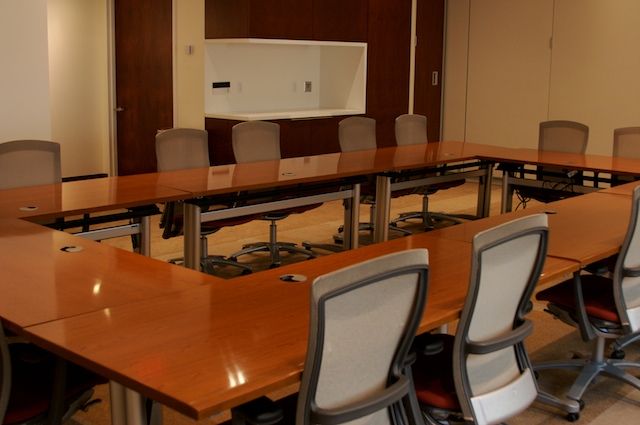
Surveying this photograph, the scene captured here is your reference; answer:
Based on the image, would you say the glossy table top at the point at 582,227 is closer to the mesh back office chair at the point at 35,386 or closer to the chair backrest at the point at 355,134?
the mesh back office chair at the point at 35,386

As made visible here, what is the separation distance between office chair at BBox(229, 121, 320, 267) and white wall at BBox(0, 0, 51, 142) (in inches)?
61.9

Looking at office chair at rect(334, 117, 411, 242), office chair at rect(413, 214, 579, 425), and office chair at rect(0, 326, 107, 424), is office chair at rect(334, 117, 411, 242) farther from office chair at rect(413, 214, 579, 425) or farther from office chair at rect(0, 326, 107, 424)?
office chair at rect(0, 326, 107, 424)

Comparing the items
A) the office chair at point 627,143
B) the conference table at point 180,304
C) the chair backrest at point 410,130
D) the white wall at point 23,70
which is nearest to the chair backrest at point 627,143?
the office chair at point 627,143

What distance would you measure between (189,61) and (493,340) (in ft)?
21.0

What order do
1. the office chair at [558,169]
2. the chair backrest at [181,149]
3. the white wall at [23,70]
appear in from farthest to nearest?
the office chair at [558,169] → the white wall at [23,70] → the chair backrest at [181,149]

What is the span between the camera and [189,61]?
862 centimetres

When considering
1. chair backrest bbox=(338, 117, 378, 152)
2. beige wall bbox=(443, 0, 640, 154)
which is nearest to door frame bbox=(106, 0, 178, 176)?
chair backrest bbox=(338, 117, 378, 152)

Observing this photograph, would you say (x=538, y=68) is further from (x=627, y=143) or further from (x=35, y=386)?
(x=35, y=386)

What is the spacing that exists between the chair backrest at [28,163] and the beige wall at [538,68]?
21.6 feet

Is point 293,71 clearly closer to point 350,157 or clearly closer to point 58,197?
point 350,157

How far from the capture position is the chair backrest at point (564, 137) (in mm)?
7223

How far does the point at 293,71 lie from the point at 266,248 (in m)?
3.40

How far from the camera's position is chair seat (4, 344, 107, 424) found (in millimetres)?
2701

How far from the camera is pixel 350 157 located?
6.59 metres
